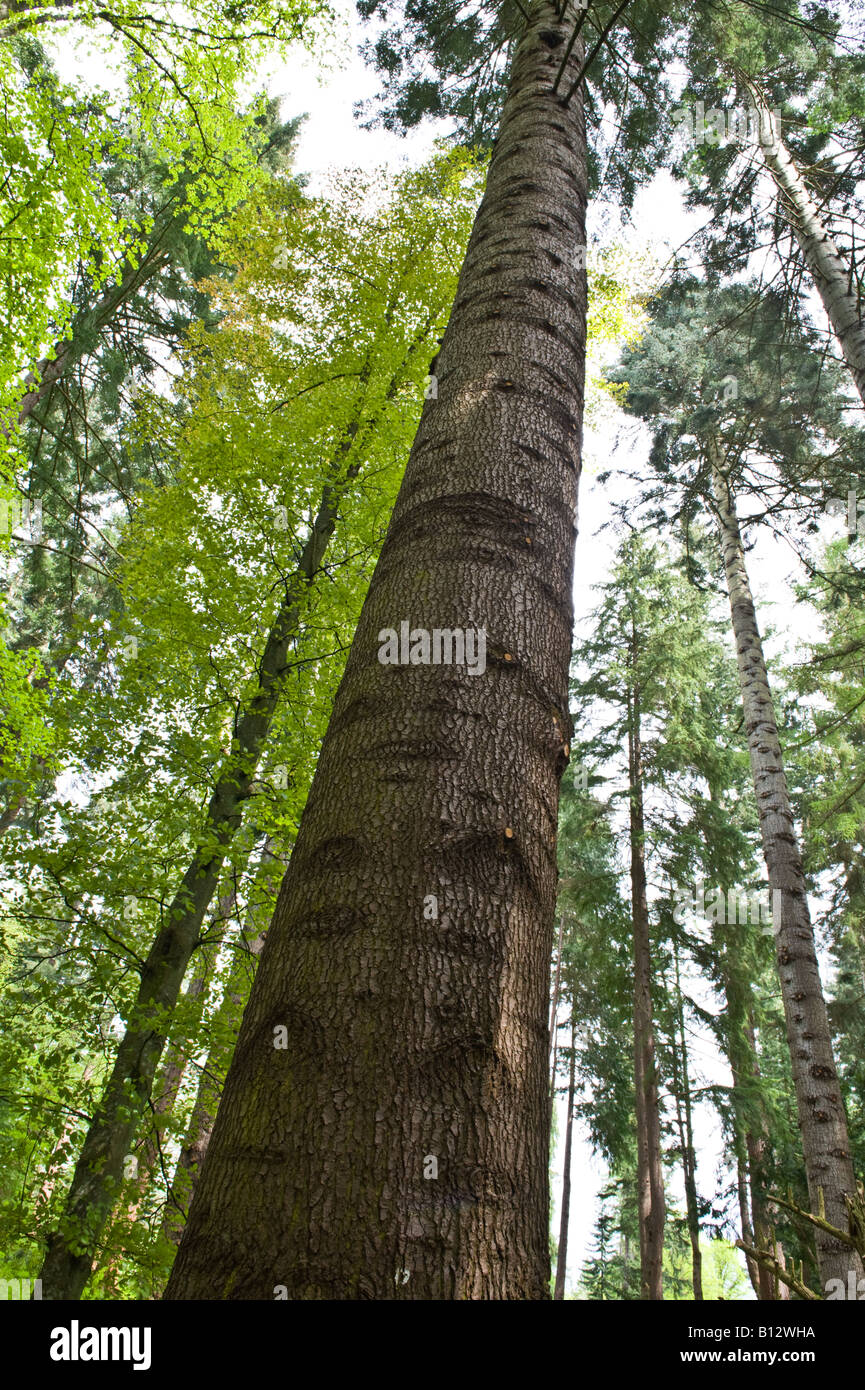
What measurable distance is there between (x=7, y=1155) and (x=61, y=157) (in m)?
6.86

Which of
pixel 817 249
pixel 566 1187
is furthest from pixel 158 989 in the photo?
pixel 566 1187

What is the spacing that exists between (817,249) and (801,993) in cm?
700

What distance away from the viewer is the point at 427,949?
1065mm

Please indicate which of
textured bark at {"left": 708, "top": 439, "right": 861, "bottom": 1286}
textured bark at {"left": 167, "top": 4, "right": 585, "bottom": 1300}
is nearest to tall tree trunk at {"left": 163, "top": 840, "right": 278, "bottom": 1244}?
textured bark at {"left": 167, "top": 4, "right": 585, "bottom": 1300}

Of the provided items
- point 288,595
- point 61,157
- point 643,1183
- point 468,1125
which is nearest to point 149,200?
point 61,157

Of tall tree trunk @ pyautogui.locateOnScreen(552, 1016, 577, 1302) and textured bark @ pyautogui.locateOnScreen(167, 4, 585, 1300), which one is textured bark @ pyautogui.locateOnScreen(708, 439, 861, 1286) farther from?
tall tree trunk @ pyautogui.locateOnScreen(552, 1016, 577, 1302)

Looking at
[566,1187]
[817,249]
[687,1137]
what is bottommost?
[566,1187]

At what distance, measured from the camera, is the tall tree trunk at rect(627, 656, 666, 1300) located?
385 inches

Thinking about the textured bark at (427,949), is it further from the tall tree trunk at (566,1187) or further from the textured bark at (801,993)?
the tall tree trunk at (566,1187)

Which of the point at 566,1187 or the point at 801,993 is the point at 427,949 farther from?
the point at 566,1187

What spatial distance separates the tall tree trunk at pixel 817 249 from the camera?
6.55m

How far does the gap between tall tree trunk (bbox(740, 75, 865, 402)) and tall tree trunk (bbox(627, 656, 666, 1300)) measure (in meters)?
7.50

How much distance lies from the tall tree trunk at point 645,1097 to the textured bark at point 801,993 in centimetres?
398

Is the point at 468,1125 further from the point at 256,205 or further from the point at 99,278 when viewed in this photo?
the point at 256,205
